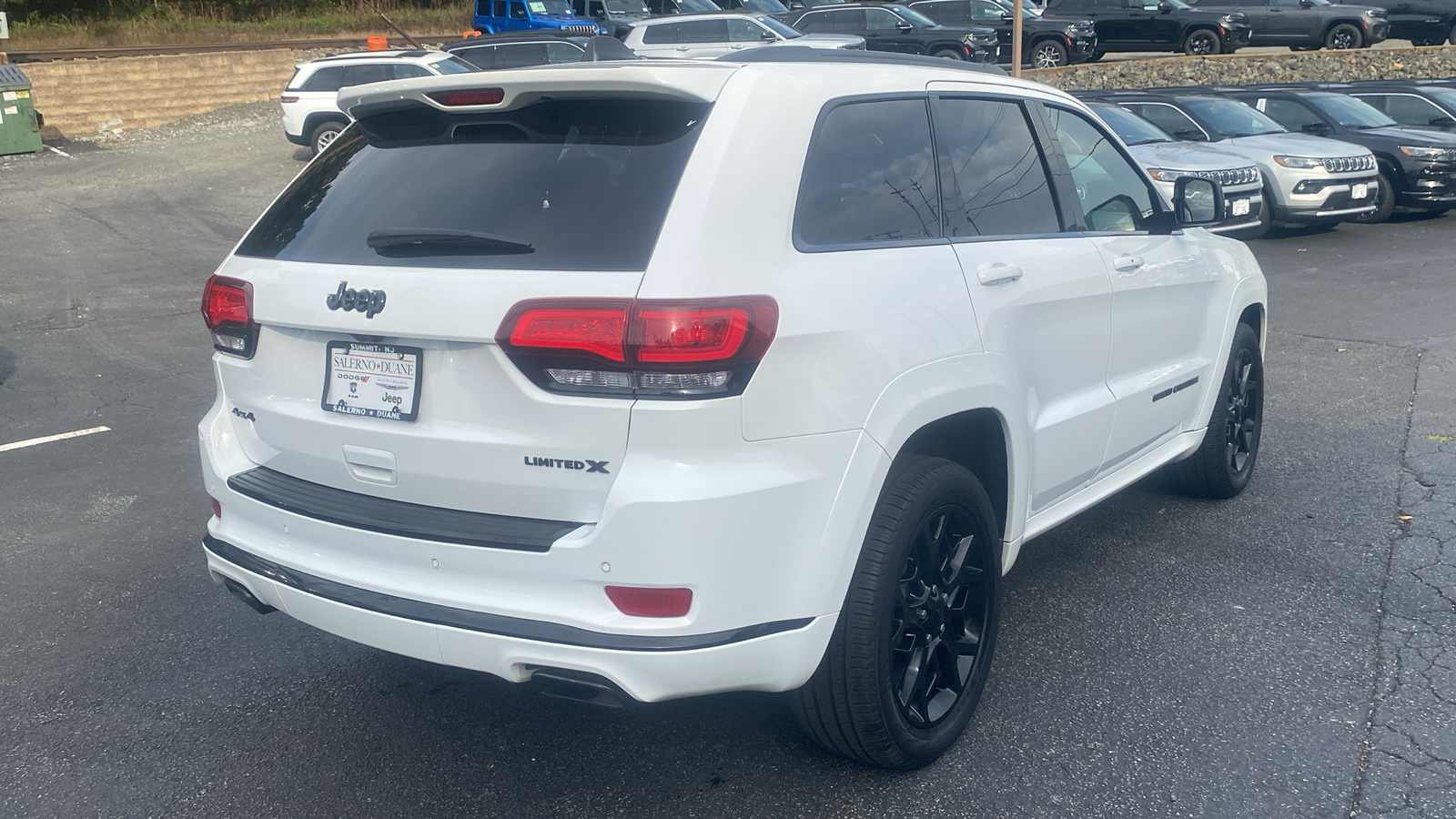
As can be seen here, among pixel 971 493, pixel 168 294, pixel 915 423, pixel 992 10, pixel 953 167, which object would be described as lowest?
pixel 168 294

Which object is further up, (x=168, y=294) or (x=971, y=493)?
(x=971, y=493)

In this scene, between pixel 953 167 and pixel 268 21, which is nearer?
pixel 953 167

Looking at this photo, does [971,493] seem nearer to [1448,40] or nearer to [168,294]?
[168,294]

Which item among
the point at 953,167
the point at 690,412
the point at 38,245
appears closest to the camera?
the point at 690,412

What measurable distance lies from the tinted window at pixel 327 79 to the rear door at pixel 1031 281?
17.8 m

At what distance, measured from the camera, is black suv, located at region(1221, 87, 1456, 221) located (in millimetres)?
15477

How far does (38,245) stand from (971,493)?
1342cm

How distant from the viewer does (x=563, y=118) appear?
114 inches

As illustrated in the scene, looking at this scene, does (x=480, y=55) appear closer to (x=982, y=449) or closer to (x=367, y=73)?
(x=367, y=73)

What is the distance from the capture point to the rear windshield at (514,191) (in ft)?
8.96

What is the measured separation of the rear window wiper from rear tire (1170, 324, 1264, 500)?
11.2 feet

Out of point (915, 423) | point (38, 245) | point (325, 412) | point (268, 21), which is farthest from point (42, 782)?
point (268, 21)

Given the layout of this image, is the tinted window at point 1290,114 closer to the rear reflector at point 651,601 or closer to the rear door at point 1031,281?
the rear door at point 1031,281

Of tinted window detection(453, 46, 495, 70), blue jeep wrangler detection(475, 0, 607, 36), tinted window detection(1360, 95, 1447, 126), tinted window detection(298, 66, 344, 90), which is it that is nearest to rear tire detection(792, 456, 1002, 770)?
tinted window detection(1360, 95, 1447, 126)
